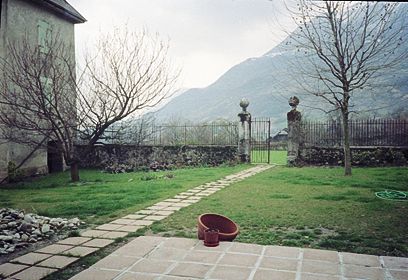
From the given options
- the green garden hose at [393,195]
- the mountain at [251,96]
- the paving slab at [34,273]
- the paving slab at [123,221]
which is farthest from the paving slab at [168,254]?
the mountain at [251,96]

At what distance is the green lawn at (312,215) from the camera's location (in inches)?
164

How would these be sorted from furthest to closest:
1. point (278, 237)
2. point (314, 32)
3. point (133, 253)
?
point (314, 32), point (278, 237), point (133, 253)

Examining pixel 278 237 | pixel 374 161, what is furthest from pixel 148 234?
pixel 374 161

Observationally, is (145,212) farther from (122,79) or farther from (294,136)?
(294,136)

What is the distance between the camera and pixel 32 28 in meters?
12.6

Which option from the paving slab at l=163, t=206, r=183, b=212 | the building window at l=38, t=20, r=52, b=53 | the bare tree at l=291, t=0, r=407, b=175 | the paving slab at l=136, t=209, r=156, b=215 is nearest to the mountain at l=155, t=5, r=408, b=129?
the bare tree at l=291, t=0, r=407, b=175

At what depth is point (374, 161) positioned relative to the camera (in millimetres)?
12898

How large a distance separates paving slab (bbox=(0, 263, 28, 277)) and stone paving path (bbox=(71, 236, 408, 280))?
0.65 m

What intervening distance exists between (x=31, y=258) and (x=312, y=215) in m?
3.84

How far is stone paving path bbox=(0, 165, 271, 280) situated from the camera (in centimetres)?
333

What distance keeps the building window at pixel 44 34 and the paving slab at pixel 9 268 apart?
11.0 meters

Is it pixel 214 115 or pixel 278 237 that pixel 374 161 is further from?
pixel 214 115

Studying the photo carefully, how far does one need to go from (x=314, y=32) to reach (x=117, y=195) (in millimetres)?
8176

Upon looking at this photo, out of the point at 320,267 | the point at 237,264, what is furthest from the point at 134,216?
the point at 320,267
